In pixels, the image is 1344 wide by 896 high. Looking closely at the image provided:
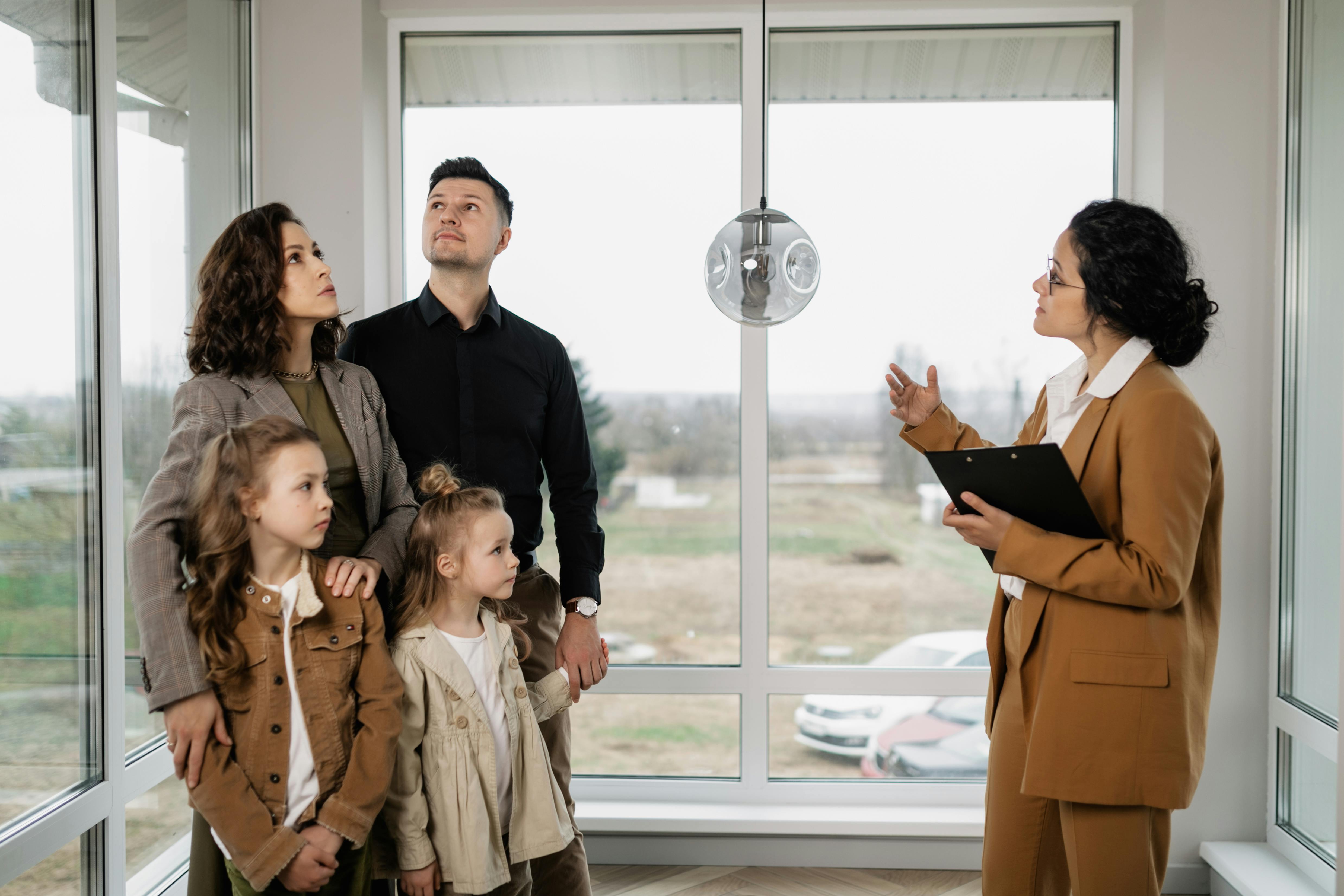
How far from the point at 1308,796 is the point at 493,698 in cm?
219

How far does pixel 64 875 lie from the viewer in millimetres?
1821

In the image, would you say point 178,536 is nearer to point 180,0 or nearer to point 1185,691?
point 180,0

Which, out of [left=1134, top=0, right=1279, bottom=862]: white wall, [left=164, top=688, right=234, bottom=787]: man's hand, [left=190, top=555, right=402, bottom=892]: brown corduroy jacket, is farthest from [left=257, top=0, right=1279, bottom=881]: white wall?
[left=164, top=688, right=234, bottom=787]: man's hand

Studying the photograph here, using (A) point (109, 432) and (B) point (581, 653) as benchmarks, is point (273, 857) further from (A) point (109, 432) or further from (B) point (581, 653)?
(A) point (109, 432)

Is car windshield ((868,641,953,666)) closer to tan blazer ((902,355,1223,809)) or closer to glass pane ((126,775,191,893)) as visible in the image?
tan blazer ((902,355,1223,809))

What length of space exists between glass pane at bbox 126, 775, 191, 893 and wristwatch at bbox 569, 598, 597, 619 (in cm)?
99

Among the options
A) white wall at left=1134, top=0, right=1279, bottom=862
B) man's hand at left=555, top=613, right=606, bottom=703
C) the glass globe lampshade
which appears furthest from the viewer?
white wall at left=1134, top=0, right=1279, bottom=862

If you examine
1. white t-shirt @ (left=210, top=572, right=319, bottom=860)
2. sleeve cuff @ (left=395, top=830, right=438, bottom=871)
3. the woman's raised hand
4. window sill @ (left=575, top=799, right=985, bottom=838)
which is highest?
the woman's raised hand

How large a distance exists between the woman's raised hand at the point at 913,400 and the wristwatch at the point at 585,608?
81 centimetres

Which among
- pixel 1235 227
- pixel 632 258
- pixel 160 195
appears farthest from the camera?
pixel 632 258

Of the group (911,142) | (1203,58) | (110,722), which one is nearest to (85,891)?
(110,722)

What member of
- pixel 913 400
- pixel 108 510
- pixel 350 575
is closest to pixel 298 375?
pixel 350 575

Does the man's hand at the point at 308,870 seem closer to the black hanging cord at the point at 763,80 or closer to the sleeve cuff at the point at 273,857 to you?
the sleeve cuff at the point at 273,857

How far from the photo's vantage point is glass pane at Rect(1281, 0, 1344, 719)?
2.25 metres
